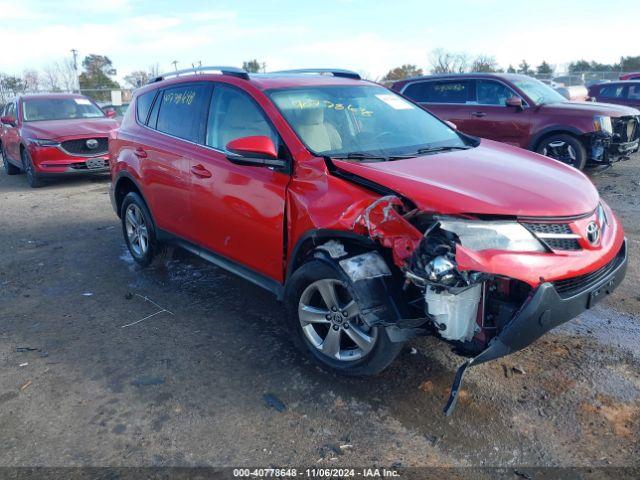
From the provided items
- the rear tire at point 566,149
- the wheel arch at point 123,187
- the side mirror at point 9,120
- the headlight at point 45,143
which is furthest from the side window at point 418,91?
the side mirror at point 9,120

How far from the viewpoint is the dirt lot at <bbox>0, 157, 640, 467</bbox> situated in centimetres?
270

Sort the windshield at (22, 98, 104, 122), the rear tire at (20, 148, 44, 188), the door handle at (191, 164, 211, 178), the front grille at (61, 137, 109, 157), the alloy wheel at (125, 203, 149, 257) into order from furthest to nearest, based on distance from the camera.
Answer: the windshield at (22, 98, 104, 122) → the rear tire at (20, 148, 44, 188) → the front grille at (61, 137, 109, 157) → the alloy wheel at (125, 203, 149, 257) → the door handle at (191, 164, 211, 178)

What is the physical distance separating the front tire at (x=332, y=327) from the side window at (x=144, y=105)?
9.16ft

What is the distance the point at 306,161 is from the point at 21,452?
2234 mm

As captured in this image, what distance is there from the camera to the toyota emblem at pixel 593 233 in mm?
2897

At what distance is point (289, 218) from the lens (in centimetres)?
339

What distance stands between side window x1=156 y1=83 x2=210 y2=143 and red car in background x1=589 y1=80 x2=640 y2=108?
12.5m

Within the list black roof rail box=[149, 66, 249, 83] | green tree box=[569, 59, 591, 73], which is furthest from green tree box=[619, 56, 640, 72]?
black roof rail box=[149, 66, 249, 83]

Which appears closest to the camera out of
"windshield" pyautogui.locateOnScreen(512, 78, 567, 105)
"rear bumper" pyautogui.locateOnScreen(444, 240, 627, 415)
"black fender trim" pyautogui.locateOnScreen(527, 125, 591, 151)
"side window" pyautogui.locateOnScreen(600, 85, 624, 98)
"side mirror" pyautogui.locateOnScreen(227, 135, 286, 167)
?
"rear bumper" pyautogui.locateOnScreen(444, 240, 627, 415)

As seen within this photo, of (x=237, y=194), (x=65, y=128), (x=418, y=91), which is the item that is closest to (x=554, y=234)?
(x=237, y=194)

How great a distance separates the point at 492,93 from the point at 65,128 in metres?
7.97

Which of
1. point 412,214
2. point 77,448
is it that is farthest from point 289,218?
point 77,448

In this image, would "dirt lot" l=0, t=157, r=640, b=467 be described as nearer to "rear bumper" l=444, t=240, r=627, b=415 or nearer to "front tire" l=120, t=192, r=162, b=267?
"rear bumper" l=444, t=240, r=627, b=415

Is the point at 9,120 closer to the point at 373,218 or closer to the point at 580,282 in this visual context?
the point at 373,218
